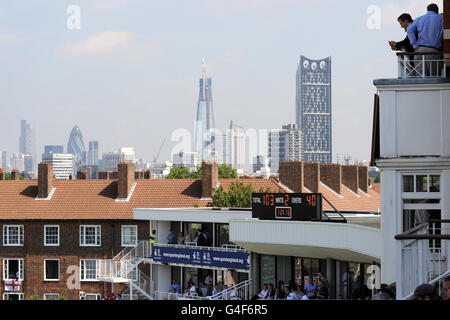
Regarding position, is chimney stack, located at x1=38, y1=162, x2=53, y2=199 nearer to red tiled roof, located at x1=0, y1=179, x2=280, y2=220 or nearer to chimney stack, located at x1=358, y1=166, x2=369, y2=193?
red tiled roof, located at x1=0, y1=179, x2=280, y2=220

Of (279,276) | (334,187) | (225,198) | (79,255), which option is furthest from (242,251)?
(334,187)

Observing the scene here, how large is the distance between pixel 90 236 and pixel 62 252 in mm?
2605

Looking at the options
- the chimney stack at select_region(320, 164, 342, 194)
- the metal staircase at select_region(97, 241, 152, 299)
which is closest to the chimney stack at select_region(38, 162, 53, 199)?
the metal staircase at select_region(97, 241, 152, 299)

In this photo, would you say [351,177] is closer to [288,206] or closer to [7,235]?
[7,235]

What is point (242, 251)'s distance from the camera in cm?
4341

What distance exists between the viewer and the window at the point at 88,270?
6819 cm

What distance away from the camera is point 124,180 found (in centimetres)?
7419

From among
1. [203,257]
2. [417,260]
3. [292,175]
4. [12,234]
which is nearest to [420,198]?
[417,260]

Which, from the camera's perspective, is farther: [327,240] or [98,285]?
[98,285]

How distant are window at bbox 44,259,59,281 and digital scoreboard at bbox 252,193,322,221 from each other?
36.8 metres

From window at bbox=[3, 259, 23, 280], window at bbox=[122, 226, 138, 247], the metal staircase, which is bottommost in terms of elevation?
window at bbox=[3, 259, 23, 280]

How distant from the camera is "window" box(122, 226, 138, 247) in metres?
67.3
